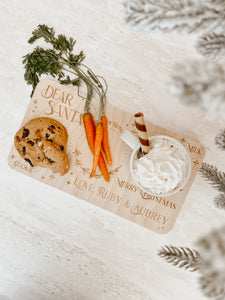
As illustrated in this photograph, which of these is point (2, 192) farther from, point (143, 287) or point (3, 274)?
point (143, 287)

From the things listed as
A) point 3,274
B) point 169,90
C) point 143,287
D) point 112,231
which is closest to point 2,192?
point 3,274

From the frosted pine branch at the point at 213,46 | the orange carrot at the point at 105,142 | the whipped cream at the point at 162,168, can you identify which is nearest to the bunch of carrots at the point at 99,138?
the orange carrot at the point at 105,142

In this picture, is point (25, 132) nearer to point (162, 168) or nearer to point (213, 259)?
point (162, 168)

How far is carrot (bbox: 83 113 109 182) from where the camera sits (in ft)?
3.36

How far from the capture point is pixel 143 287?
1.16 metres

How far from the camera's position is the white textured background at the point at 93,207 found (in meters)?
1.08

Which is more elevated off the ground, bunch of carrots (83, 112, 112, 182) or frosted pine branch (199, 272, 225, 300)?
bunch of carrots (83, 112, 112, 182)

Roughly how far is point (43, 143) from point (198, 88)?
0.83 meters

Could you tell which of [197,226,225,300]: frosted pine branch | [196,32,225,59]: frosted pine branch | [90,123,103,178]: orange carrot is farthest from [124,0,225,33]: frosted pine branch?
[90,123,103,178]: orange carrot

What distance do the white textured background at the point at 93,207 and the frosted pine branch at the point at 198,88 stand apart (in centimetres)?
83

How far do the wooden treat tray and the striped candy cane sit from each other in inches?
5.8

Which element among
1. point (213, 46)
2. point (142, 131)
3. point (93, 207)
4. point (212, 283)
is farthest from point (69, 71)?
point (212, 283)

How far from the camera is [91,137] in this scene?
1027 mm

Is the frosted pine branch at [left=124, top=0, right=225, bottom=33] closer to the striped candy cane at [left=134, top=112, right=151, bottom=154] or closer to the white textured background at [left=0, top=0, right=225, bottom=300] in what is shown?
the striped candy cane at [left=134, top=112, right=151, bottom=154]
